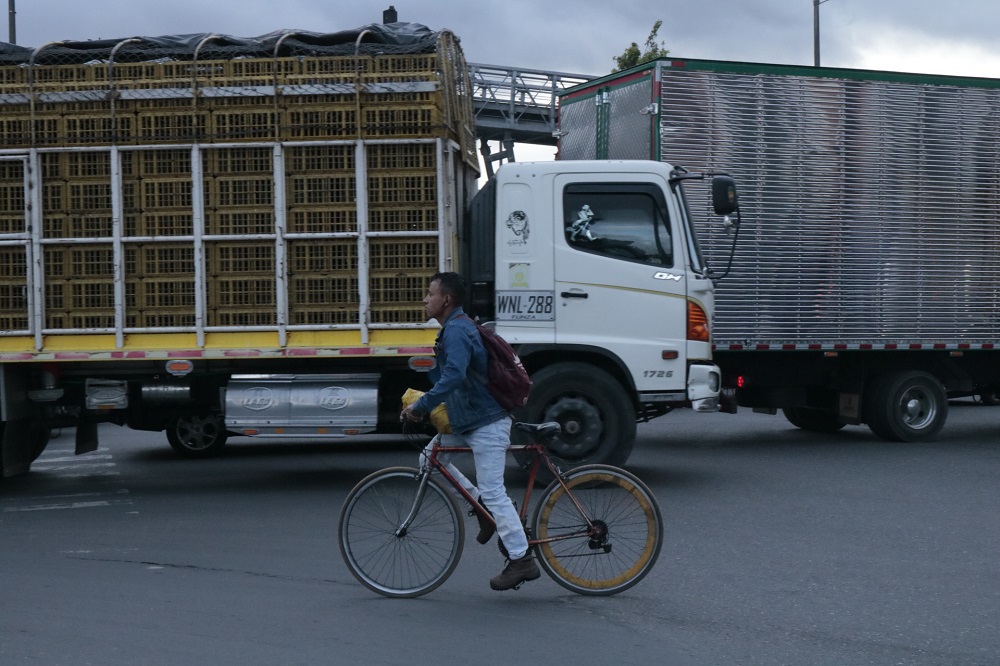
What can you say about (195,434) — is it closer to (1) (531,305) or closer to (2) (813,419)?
(1) (531,305)

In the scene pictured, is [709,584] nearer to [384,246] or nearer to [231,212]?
[384,246]

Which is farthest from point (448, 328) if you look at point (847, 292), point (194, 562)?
point (847, 292)

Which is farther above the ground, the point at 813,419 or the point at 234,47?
the point at 234,47

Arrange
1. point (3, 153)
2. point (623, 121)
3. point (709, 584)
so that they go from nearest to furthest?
point (709, 584) → point (3, 153) → point (623, 121)

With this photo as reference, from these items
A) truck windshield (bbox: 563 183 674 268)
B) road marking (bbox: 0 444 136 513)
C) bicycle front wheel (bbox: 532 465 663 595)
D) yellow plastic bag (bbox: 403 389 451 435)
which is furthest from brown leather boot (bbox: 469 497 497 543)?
road marking (bbox: 0 444 136 513)

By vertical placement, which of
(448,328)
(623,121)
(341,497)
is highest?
(623,121)

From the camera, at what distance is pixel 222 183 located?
377 inches

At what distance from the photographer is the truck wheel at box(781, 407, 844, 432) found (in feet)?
48.1

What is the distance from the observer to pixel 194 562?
7254 millimetres

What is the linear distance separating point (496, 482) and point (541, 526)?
370 millimetres

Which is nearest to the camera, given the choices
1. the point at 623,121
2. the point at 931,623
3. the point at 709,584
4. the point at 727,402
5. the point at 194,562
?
the point at 931,623

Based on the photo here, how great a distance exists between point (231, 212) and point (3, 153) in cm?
189

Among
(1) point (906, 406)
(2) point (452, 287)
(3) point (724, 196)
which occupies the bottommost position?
(1) point (906, 406)

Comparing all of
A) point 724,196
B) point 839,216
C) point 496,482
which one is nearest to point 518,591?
point 496,482
